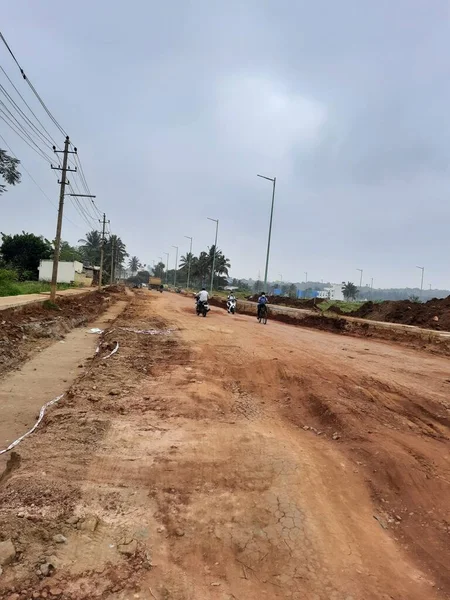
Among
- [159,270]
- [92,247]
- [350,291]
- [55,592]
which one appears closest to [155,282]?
[92,247]

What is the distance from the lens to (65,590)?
2.83 metres

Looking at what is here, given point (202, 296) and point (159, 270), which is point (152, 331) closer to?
point (202, 296)

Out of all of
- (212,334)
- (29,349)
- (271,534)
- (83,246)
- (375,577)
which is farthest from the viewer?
(83,246)

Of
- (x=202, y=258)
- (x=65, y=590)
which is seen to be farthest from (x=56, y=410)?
(x=202, y=258)

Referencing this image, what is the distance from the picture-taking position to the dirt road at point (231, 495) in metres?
3.11

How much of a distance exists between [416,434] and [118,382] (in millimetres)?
5210

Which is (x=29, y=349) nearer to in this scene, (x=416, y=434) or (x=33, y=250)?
(x=416, y=434)

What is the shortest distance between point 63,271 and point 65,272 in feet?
0.88

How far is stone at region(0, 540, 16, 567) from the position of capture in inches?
117

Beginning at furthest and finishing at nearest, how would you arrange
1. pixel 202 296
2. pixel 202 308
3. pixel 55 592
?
pixel 202 308 → pixel 202 296 → pixel 55 592

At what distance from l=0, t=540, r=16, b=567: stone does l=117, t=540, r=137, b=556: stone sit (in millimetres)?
744

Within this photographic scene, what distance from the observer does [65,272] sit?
174ft

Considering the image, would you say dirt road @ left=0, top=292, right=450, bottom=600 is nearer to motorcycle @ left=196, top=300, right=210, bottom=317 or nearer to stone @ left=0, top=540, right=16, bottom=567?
stone @ left=0, top=540, right=16, bottom=567

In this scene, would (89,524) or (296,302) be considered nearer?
(89,524)
